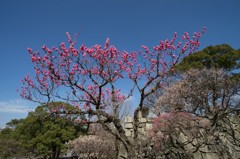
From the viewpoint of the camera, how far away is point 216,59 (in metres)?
15.5

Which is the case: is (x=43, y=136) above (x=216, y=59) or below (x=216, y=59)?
A: below

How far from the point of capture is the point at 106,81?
573cm

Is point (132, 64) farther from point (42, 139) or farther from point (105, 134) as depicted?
point (42, 139)

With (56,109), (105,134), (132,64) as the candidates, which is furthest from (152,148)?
(105,134)

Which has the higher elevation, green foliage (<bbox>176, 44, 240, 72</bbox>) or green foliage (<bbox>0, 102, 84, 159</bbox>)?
green foliage (<bbox>176, 44, 240, 72</bbox>)

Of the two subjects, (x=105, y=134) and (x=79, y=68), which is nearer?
(x=79, y=68)

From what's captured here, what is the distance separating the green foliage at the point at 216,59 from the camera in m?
15.1

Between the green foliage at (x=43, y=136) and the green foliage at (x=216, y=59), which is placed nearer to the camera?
the green foliage at (x=216, y=59)

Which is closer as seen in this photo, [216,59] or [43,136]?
[216,59]

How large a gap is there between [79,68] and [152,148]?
13.7 feet

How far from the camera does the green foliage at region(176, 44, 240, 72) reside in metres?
15.1

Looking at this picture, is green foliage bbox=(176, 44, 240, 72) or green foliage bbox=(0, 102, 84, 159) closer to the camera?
green foliage bbox=(176, 44, 240, 72)

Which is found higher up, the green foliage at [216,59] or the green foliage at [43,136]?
the green foliage at [216,59]

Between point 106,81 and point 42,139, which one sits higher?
point 106,81
